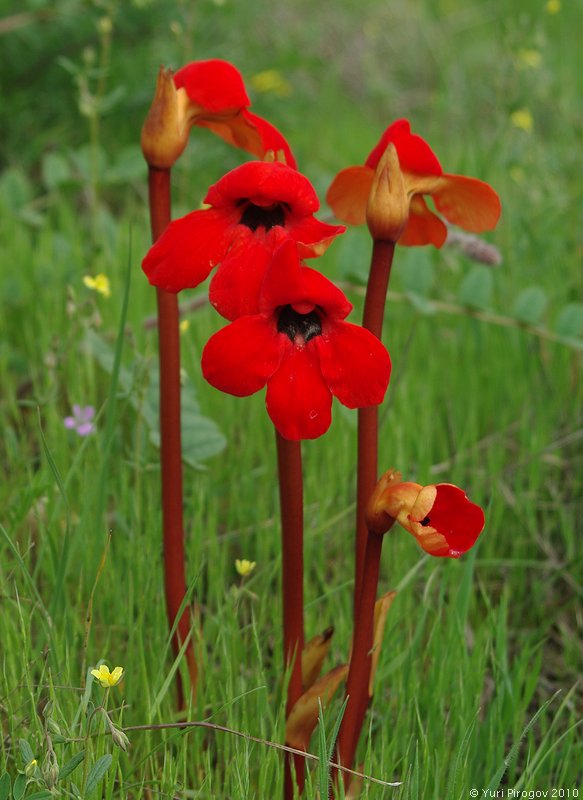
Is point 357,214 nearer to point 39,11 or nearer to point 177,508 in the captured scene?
point 177,508

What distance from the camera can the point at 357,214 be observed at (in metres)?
1.34

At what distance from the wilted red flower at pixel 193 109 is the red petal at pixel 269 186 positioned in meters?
Result: 0.11

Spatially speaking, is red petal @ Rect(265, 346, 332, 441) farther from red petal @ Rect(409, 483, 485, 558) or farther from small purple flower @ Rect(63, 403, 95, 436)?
small purple flower @ Rect(63, 403, 95, 436)

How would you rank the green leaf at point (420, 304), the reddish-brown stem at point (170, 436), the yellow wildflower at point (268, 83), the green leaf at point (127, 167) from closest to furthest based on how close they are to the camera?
the reddish-brown stem at point (170, 436)
the green leaf at point (420, 304)
the green leaf at point (127, 167)
the yellow wildflower at point (268, 83)

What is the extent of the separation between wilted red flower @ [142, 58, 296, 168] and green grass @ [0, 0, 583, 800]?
1.24ft

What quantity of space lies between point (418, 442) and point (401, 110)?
10.7ft

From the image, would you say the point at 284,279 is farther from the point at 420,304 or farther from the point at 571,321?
the point at 571,321

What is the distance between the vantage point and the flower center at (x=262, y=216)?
45.1 inches

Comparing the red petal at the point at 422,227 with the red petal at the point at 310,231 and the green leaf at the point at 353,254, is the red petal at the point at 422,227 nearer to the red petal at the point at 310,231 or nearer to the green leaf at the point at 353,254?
the red petal at the point at 310,231

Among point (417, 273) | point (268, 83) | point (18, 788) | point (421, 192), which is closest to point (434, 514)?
point (421, 192)

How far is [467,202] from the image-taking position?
127cm

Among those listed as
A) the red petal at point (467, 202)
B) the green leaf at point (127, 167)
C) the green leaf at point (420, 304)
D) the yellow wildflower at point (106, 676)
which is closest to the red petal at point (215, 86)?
the red petal at point (467, 202)

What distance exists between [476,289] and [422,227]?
0.99 meters

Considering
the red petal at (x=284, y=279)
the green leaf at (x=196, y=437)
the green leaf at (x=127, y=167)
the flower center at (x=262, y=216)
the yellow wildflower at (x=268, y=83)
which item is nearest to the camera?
the red petal at (x=284, y=279)
